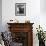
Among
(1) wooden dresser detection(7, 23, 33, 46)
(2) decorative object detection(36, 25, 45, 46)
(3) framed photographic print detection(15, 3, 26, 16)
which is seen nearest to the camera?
(2) decorative object detection(36, 25, 45, 46)

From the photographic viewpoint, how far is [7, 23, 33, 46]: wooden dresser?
5500mm

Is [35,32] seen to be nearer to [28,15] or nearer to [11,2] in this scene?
[28,15]

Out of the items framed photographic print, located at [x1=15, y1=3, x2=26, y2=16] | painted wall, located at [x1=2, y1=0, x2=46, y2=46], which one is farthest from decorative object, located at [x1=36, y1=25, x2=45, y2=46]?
framed photographic print, located at [x1=15, y1=3, x2=26, y2=16]

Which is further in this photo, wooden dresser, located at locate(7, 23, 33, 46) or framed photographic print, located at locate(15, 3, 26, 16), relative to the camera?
framed photographic print, located at locate(15, 3, 26, 16)

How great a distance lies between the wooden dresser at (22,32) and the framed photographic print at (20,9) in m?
0.47

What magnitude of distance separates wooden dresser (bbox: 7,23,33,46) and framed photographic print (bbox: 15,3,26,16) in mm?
474

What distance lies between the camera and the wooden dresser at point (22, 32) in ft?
18.0

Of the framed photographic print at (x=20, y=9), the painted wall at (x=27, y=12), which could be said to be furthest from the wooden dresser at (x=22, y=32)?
the framed photographic print at (x=20, y=9)

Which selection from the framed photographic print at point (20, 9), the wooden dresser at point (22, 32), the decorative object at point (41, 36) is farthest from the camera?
the framed photographic print at point (20, 9)

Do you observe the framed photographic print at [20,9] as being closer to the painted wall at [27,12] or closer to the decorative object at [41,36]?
the painted wall at [27,12]

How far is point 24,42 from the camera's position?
5.64 m

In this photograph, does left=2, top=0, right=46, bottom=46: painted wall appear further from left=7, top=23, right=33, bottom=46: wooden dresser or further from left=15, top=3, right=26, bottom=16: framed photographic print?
left=7, top=23, right=33, bottom=46: wooden dresser

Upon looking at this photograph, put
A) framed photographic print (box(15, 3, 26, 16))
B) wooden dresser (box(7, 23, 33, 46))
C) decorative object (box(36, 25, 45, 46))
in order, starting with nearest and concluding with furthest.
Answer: decorative object (box(36, 25, 45, 46)) < wooden dresser (box(7, 23, 33, 46)) < framed photographic print (box(15, 3, 26, 16))

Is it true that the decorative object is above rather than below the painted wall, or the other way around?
below
